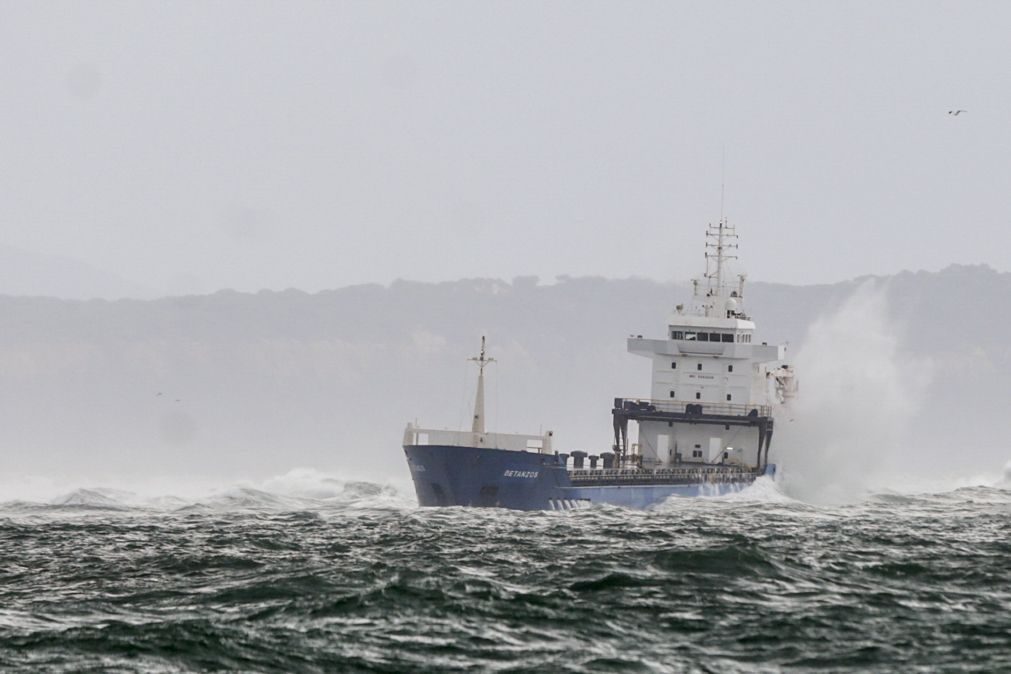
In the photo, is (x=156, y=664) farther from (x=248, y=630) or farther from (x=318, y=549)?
(x=318, y=549)

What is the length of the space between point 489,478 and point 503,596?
94.8 feet

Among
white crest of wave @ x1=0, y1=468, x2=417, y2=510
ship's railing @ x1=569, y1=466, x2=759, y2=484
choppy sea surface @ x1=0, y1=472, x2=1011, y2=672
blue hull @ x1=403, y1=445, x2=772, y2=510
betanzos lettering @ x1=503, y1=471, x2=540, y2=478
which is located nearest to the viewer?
choppy sea surface @ x1=0, y1=472, x2=1011, y2=672

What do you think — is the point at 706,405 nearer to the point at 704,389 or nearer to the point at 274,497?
the point at 704,389

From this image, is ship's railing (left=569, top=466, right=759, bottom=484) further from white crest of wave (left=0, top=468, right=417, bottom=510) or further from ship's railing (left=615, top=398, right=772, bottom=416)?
white crest of wave (left=0, top=468, right=417, bottom=510)

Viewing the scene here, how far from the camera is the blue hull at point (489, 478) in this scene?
5847 cm

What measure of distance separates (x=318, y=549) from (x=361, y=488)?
130 feet

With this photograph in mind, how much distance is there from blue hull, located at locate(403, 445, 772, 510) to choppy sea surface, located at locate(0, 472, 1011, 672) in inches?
355

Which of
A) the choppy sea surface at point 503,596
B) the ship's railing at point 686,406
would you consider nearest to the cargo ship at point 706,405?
the ship's railing at point 686,406

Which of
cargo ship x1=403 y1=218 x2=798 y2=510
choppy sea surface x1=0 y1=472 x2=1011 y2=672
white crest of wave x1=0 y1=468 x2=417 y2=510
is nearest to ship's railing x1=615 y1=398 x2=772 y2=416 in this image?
cargo ship x1=403 y1=218 x2=798 y2=510

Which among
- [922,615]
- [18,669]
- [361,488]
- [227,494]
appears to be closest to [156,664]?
[18,669]

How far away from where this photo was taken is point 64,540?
1690 inches

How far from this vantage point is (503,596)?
29.6 m

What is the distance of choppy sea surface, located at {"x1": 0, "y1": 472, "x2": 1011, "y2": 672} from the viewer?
24.2 m

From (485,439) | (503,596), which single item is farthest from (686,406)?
(503,596)
